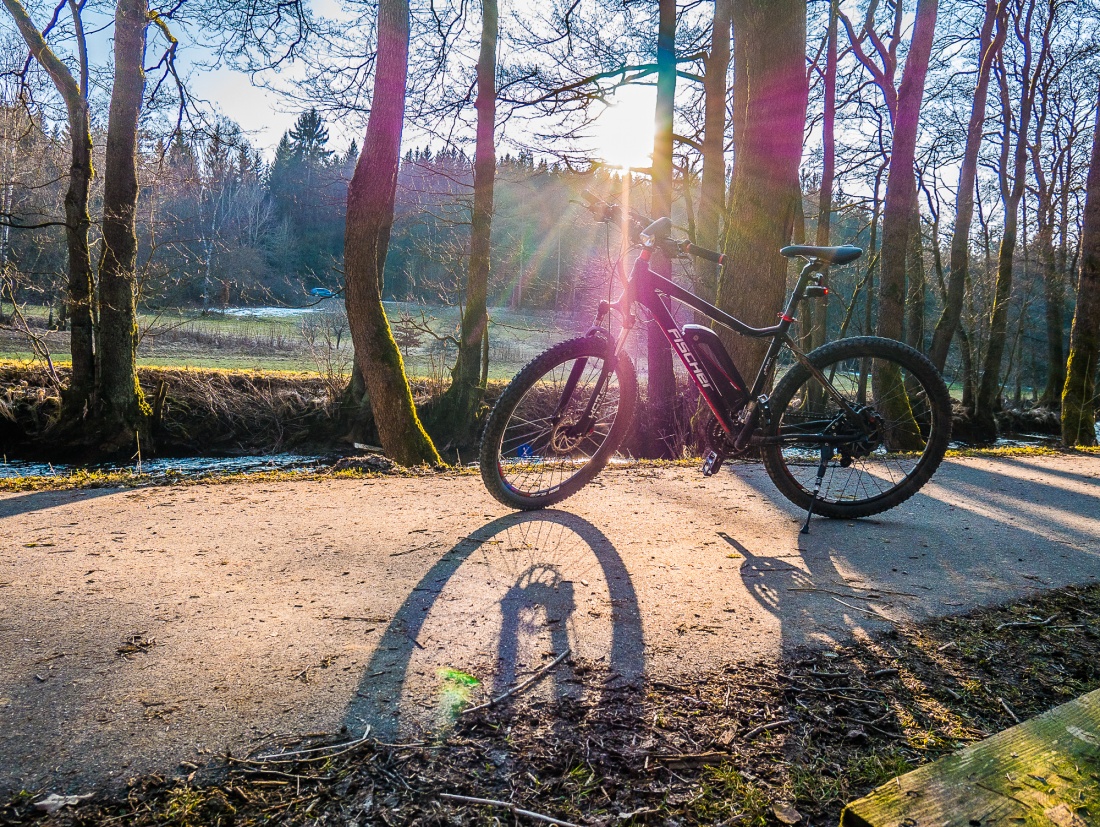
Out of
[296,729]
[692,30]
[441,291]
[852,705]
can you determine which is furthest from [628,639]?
[441,291]

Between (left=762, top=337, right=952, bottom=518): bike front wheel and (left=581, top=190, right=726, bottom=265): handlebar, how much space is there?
79cm

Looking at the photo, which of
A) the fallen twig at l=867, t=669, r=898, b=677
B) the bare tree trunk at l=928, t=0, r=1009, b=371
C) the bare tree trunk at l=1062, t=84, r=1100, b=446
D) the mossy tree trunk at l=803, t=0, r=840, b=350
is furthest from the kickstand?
the mossy tree trunk at l=803, t=0, r=840, b=350

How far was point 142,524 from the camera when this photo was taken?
316 cm

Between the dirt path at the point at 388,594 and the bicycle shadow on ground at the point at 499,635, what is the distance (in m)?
0.01

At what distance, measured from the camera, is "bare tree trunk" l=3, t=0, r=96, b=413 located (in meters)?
9.43

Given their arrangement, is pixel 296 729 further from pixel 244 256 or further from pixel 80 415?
pixel 244 256

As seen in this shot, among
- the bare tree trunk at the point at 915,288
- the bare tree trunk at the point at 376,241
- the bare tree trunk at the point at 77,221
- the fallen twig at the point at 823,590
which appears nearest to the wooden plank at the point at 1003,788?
the fallen twig at the point at 823,590

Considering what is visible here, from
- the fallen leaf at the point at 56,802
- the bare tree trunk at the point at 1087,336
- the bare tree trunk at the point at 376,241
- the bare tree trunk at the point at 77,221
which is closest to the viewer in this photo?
the fallen leaf at the point at 56,802

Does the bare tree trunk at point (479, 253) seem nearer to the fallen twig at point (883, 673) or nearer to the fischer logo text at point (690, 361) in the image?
the fischer logo text at point (690, 361)

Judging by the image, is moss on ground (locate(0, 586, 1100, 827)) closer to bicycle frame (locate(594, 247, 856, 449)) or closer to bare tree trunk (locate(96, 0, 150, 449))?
bicycle frame (locate(594, 247, 856, 449))

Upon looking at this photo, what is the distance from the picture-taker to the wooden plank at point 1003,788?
108cm

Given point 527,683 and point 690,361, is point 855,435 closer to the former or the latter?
point 690,361

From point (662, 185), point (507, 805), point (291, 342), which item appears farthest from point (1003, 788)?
point (291, 342)

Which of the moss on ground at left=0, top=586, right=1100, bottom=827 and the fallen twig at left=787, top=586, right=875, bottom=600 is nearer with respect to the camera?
the moss on ground at left=0, top=586, right=1100, bottom=827
